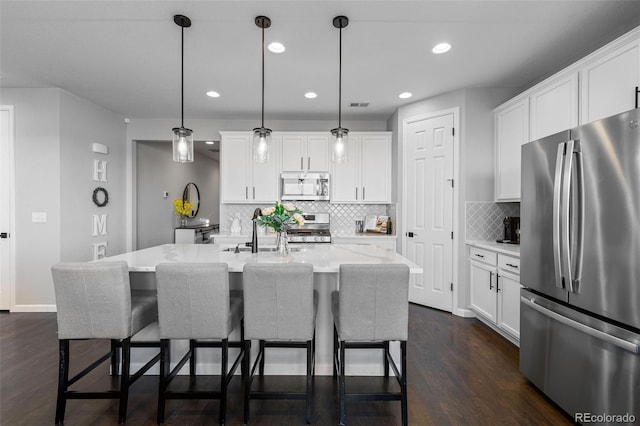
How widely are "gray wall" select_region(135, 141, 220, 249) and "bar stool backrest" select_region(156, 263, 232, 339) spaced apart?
4102mm

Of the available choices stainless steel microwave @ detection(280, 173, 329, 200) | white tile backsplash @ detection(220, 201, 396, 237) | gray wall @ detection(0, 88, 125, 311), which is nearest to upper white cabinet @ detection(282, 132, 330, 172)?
stainless steel microwave @ detection(280, 173, 329, 200)

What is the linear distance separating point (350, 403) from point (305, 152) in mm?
3529

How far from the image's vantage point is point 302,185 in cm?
478

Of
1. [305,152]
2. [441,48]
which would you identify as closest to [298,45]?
[441,48]

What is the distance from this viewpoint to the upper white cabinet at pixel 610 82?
2004mm

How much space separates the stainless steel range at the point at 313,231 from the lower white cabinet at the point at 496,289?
1.95 m

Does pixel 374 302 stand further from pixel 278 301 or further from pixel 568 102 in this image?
pixel 568 102

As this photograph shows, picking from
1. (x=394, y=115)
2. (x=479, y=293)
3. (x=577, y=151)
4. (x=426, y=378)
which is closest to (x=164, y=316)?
(x=426, y=378)

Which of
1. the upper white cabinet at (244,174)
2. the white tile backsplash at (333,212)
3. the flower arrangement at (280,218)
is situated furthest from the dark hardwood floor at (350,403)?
the upper white cabinet at (244,174)

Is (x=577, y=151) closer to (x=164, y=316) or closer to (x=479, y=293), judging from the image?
(x=479, y=293)

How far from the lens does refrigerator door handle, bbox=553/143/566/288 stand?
6.17 feet

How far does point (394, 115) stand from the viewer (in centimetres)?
467

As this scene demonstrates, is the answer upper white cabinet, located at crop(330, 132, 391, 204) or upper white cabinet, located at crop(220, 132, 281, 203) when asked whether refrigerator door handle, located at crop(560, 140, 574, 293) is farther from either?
upper white cabinet, located at crop(220, 132, 281, 203)

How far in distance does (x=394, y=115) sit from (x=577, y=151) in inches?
122
